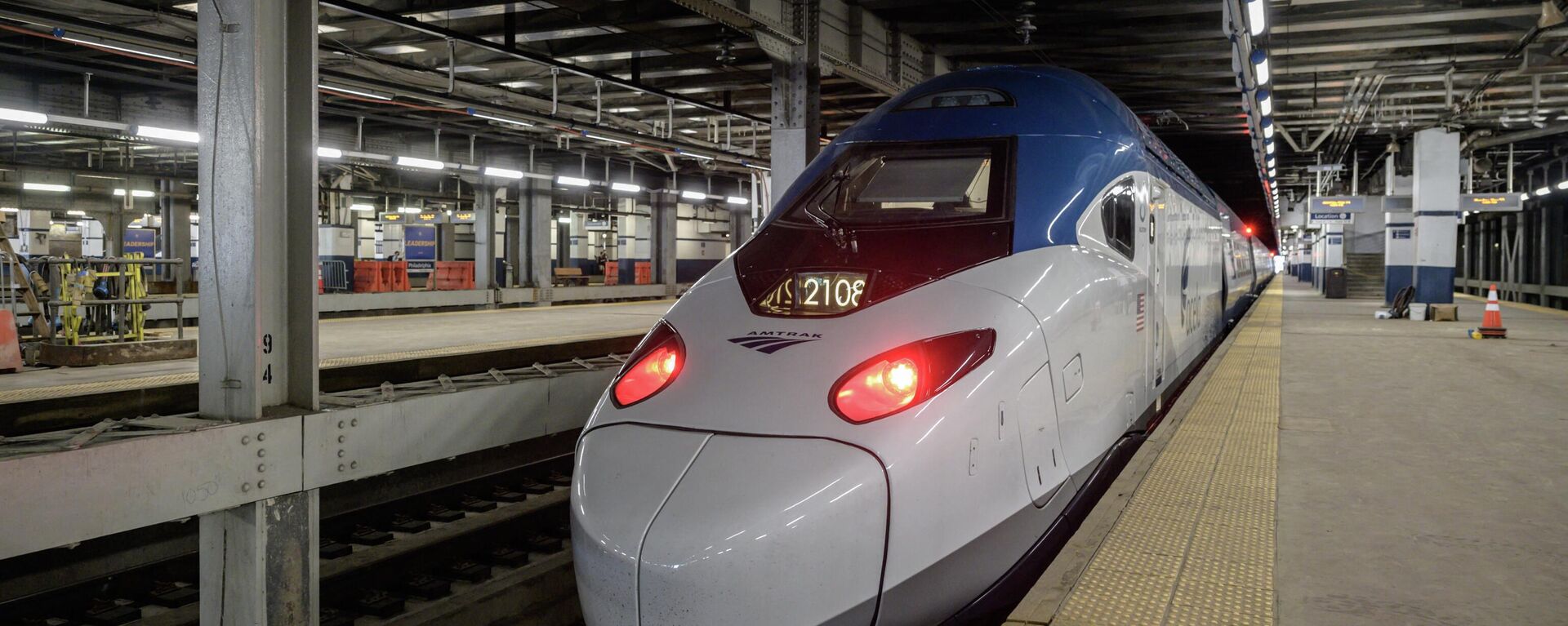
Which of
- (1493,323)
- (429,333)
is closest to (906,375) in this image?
(429,333)

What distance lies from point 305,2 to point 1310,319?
66.4 ft

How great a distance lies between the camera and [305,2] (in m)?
4.65

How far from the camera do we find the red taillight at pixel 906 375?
326 centimetres

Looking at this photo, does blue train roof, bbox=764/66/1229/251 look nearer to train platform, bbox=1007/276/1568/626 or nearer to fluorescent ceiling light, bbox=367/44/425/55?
train platform, bbox=1007/276/1568/626

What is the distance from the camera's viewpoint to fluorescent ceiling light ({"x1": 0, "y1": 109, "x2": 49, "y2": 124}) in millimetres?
12344

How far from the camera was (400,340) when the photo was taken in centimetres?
1319

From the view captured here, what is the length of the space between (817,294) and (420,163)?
16.6 metres

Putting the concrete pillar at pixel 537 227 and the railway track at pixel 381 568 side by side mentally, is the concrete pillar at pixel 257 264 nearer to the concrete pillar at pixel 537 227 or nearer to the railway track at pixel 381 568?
the railway track at pixel 381 568

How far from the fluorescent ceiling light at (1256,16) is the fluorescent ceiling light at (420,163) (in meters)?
14.2

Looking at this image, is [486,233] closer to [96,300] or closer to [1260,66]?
[96,300]

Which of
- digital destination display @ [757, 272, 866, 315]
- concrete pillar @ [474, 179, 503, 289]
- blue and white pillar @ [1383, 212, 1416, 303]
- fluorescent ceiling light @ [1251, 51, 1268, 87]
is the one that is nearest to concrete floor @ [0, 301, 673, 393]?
concrete pillar @ [474, 179, 503, 289]

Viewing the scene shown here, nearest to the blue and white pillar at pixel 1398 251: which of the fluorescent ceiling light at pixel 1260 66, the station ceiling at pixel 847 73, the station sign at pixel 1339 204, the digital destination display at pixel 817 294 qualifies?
the station ceiling at pixel 847 73

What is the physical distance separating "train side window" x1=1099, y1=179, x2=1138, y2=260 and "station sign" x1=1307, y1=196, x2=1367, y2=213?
25.3m

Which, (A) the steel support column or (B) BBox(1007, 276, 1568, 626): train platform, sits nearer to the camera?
(B) BBox(1007, 276, 1568, 626): train platform
